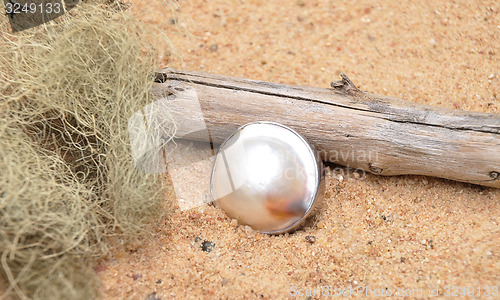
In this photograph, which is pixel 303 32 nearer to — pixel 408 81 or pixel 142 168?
pixel 408 81

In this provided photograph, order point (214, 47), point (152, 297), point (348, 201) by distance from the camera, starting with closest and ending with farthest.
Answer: point (152, 297) < point (348, 201) < point (214, 47)

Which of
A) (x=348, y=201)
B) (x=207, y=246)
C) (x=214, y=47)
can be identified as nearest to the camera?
(x=207, y=246)

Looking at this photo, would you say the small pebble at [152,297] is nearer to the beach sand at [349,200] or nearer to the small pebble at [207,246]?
the beach sand at [349,200]

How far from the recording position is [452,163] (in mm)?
2346

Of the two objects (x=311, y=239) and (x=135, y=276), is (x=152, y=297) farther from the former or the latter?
(x=311, y=239)

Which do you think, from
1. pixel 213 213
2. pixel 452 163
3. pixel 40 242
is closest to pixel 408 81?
pixel 452 163

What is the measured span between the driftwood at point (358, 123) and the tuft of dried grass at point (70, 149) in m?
0.30

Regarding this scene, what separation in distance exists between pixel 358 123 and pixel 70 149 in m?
1.53

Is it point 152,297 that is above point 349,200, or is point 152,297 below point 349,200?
below

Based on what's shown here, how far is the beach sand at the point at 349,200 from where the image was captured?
6.94ft

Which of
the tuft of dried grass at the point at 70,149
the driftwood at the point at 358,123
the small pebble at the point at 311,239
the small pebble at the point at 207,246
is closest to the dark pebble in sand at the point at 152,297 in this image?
the tuft of dried grass at the point at 70,149

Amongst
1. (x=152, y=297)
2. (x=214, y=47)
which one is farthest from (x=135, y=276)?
(x=214, y=47)

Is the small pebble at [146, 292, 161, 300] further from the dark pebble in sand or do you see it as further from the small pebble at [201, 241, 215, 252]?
the small pebble at [201, 241, 215, 252]

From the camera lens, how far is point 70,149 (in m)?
2.40
